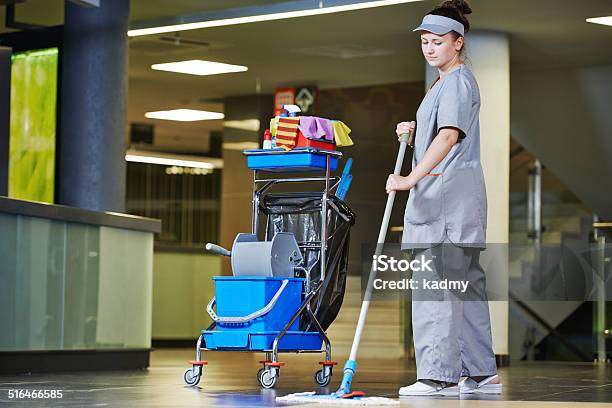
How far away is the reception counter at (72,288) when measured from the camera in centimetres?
694

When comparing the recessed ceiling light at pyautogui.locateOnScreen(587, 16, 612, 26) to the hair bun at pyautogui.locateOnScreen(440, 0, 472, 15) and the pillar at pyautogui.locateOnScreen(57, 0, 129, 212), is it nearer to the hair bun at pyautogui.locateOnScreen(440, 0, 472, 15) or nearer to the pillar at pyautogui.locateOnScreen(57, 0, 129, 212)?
the pillar at pyautogui.locateOnScreen(57, 0, 129, 212)

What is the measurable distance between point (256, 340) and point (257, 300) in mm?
188

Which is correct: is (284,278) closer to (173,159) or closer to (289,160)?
(289,160)

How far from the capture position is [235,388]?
219 inches

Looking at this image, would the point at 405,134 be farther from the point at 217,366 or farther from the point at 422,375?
the point at 217,366

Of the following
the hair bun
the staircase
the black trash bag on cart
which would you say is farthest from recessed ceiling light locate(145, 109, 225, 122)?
the hair bun

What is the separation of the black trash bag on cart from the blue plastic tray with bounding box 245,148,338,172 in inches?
9.1

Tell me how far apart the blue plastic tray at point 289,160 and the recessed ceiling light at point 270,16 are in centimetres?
354

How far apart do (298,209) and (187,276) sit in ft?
28.0

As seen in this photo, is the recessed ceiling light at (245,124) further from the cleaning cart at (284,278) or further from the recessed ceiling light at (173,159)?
the cleaning cart at (284,278)

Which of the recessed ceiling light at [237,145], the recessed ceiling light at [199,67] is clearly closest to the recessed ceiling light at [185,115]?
the recessed ceiling light at [237,145]

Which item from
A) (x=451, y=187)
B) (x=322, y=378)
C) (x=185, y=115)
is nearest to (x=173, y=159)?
(x=185, y=115)

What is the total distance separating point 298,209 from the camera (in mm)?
6215

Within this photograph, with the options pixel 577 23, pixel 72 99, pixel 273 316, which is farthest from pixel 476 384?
pixel 577 23
